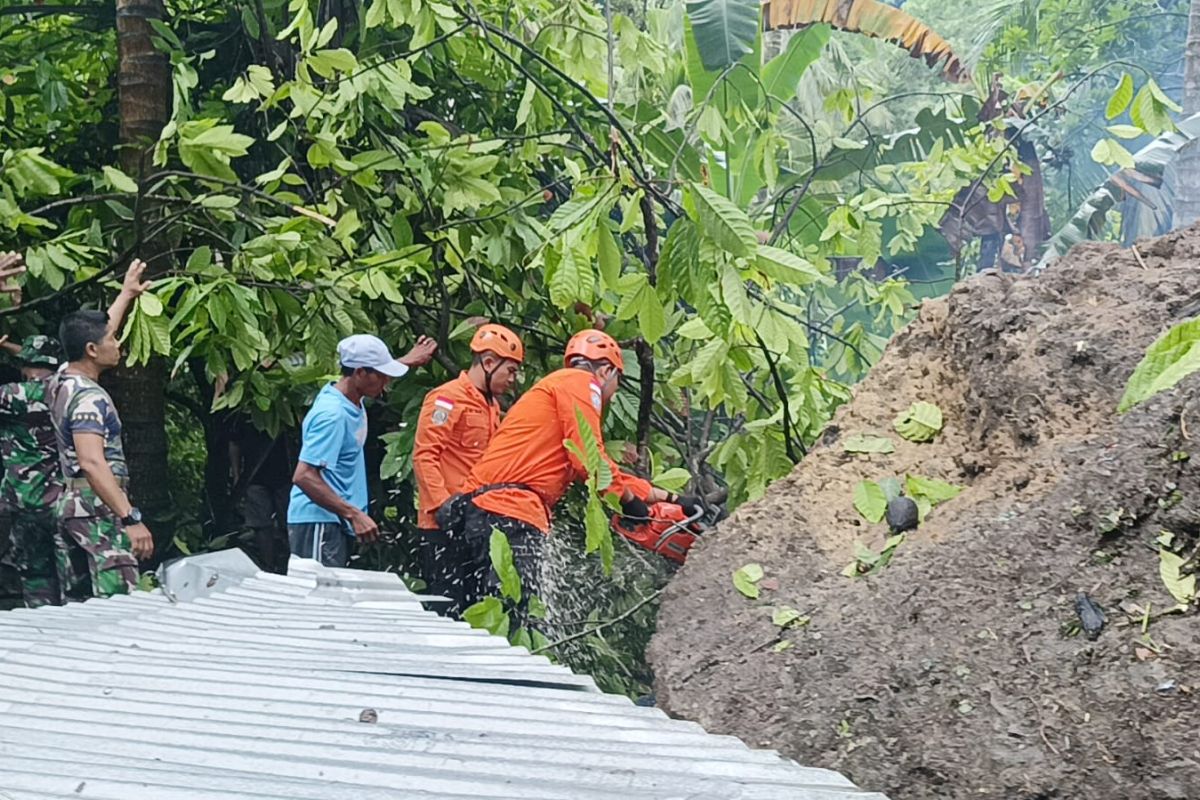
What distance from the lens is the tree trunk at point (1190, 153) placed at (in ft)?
45.6

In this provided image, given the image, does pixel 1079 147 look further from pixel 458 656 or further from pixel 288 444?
pixel 458 656

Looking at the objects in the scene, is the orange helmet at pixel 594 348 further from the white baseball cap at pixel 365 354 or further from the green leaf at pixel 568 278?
the green leaf at pixel 568 278

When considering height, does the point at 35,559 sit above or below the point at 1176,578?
below

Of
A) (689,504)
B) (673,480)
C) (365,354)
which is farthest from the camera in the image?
(365,354)

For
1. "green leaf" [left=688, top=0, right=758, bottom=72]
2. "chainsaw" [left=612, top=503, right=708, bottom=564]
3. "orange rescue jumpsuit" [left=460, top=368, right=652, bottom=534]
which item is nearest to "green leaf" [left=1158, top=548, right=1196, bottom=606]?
"chainsaw" [left=612, top=503, right=708, bottom=564]

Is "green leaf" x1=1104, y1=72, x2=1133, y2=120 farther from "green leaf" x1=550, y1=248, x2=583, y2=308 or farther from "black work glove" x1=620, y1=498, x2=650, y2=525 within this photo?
"black work glove" x1=620, y1=498, x2=650, y2=525

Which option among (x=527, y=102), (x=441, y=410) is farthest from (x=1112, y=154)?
(x=441, y=410)

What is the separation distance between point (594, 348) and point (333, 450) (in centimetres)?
129

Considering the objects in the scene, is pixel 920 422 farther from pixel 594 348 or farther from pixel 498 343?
pixel 498 343

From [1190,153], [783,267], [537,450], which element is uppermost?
[783,267]

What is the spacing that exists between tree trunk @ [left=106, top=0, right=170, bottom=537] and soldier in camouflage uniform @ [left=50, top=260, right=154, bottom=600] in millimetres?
837

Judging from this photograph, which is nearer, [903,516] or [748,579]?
[903,516]

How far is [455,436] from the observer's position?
6.10m

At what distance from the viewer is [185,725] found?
6.76ft
